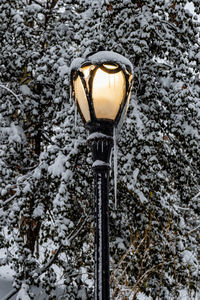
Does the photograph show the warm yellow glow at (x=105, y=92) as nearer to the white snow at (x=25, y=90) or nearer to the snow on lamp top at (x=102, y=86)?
the snow on lamp top at (x=102, y=86)

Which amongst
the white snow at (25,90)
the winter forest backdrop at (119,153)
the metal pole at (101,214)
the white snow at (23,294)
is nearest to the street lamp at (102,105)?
the metal pole at (101,214)

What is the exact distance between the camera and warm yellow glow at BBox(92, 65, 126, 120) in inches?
98.0

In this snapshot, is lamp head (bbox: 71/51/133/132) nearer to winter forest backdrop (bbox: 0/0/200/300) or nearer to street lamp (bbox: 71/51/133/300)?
street lamp (bbox: 71/51/133/300)

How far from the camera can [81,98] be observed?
101 inches

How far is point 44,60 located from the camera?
6.70m

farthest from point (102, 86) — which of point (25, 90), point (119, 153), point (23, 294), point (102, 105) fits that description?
point (25, 90)

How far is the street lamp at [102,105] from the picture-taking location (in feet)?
8.14

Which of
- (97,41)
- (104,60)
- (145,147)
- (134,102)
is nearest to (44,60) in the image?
(97,41)

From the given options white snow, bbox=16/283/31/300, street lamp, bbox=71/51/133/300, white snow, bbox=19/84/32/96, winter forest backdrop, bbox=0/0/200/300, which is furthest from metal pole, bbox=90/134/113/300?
white snow, bbox=19/84/32/96

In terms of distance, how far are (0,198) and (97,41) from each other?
3.43 m

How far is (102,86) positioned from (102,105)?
0.13 metres

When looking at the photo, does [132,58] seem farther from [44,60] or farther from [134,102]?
[44,60]

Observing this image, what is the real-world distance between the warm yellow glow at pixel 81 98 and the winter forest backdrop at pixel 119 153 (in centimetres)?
294

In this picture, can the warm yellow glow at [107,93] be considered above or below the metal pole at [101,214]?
above
